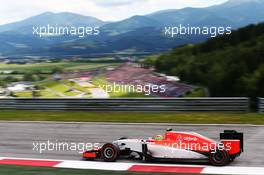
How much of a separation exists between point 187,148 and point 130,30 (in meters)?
17.0

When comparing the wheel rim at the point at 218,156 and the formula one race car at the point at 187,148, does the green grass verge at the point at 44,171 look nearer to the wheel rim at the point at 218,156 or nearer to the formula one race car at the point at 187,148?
the formula one race car at the point at 187,148

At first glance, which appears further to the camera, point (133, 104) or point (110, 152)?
point (133, 104)

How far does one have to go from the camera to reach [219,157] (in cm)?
948

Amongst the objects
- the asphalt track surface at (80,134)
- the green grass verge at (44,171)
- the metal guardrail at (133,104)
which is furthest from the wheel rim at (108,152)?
the metal guardrail at (133,104)

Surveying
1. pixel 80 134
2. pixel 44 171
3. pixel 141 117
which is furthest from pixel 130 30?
pixel 44 171

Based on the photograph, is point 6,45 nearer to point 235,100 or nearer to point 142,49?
point 142,49

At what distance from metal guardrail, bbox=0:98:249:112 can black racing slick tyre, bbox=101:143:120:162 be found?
28.0 feet

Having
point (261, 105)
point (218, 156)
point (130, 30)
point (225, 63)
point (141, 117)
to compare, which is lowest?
point (141, 117)

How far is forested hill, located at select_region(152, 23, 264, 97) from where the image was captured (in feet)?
82.0

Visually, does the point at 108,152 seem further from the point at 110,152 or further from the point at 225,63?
the point at 225,63

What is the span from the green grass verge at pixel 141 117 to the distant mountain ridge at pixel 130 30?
5.66m

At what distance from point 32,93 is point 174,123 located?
1092 centimetres

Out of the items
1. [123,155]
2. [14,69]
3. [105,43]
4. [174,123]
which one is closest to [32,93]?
[14,69]

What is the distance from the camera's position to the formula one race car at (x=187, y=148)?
9.48 meters
